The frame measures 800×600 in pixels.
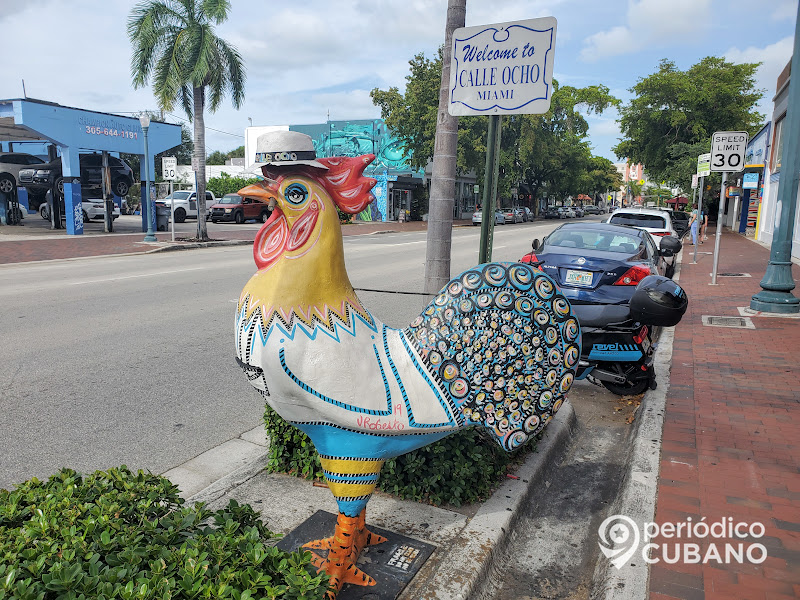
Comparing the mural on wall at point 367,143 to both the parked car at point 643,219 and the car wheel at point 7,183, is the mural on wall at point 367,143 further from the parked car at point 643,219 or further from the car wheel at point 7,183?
the parked car at point 643,219

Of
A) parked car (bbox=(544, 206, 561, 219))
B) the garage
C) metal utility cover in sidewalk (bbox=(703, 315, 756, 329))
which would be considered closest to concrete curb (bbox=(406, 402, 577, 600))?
metal utility cover in sidewalk (bbox=(703, 315, 756, 329))

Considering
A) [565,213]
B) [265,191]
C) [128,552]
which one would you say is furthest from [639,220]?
[565,213]

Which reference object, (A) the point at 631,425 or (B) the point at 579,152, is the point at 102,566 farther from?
(B) the point at 579,152

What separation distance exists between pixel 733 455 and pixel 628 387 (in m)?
1.49

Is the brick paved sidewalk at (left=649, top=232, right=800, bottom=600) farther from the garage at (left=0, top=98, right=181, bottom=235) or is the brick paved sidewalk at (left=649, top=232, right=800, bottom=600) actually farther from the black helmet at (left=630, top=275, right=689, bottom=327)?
the garage at (left=0, top=98, right=181, bottom=235)

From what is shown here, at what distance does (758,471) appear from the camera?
3.83 meters

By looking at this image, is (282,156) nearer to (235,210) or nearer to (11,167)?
(11,167)

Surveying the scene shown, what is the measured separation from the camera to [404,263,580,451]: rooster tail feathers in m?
2.33

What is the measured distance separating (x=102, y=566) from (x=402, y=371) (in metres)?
1.21

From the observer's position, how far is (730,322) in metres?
8.52

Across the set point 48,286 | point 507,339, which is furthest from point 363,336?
point 48,286

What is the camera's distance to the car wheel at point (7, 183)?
77.2ft

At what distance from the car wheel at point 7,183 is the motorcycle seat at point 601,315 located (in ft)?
86.4

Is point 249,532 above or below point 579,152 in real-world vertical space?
below
